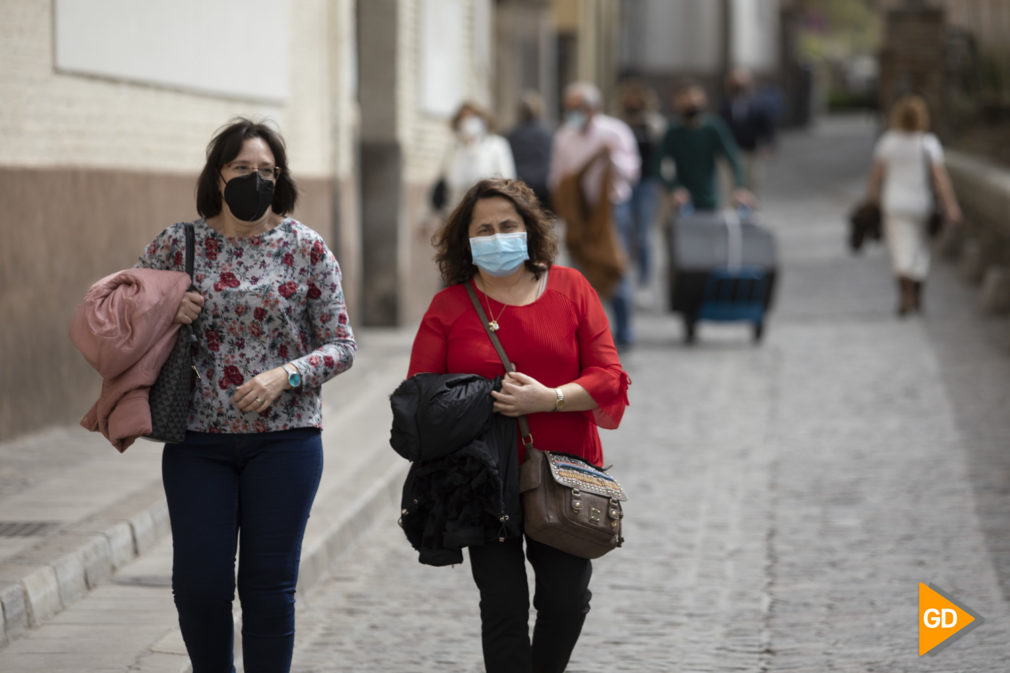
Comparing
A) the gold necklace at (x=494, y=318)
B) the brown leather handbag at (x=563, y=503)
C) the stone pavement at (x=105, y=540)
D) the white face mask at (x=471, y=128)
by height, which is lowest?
the stone pavement at (x=105, y=540)

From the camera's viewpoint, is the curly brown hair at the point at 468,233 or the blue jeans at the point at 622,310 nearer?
the curly brown hair at the point at 468,233

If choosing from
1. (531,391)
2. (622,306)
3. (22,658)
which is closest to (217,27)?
(622,306)

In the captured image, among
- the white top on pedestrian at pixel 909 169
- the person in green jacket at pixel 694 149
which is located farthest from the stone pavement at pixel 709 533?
the person in green jacket at pixel 694 149

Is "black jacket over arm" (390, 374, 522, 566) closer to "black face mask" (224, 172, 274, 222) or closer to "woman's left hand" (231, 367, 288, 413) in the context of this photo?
"woman's left hand" (231, 367, 288, 413)

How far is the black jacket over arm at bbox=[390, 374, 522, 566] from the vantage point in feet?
15.4

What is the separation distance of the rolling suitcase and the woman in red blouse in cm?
895

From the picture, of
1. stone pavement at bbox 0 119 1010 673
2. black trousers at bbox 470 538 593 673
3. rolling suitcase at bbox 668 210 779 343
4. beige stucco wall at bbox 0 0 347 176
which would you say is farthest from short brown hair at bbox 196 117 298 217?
rolling suitcase at bbox 668 210 779 343

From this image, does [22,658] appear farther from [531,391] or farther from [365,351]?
[365,351]

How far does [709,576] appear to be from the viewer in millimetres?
7195

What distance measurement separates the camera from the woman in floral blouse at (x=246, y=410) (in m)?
4.81

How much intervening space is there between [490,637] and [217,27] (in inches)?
311

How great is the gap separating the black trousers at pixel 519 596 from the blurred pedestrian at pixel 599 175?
8142 mm

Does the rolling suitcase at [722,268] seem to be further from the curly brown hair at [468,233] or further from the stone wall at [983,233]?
the curly brown hair at [468,233]

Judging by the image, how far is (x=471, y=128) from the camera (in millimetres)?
14656
